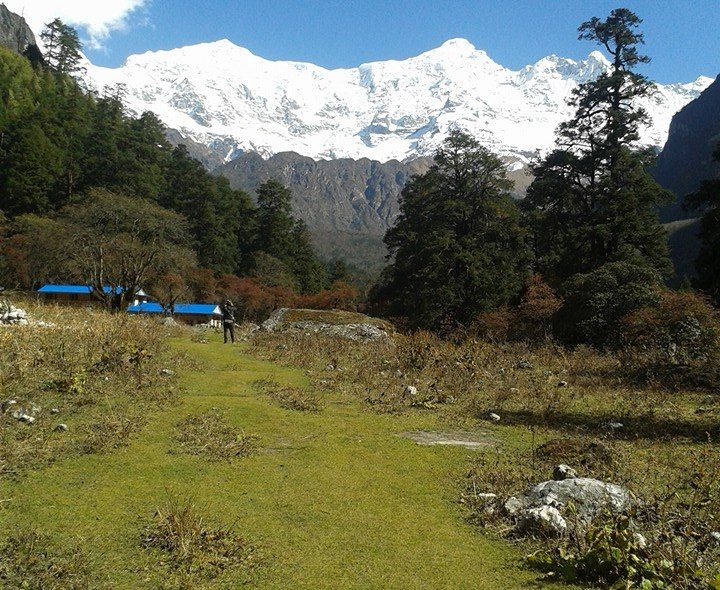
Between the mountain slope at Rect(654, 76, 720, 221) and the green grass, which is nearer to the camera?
the green grass

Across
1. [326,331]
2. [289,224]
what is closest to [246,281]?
[289,224]

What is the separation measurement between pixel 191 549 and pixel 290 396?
226 inches

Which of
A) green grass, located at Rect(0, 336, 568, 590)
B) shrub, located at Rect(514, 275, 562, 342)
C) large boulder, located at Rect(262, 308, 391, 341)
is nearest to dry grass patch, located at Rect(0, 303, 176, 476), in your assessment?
green grass, located at Rect(0, 336, 568, 590)

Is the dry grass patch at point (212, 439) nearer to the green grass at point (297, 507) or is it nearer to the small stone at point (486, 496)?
the green grass at point (297, 507)

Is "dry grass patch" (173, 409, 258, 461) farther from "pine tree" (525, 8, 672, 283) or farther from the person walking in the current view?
"pine tree" (525, 8, 672, 283)

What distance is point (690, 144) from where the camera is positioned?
18412 centimetres

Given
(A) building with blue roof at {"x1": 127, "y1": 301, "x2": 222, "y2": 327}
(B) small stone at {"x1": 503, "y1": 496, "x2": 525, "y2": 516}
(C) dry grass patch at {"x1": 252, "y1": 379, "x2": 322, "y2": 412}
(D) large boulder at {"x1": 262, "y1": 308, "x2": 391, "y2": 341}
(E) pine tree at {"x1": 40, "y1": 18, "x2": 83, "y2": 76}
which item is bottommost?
(A) building with blue roof at {"x1": 127, "y1": 301, "x2": 222, "y2": 327}

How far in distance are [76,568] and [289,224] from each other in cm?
6972

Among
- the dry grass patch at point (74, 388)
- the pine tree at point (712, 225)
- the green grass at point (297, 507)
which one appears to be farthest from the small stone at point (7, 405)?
the pine tree at point (712, 225)

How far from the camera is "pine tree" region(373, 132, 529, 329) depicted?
89.8 feet

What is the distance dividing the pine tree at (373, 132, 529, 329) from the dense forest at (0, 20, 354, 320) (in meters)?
20.2

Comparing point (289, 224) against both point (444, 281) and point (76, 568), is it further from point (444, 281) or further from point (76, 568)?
point (76, 568)

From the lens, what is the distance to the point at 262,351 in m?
16.6

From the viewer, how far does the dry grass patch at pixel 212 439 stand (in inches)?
241
